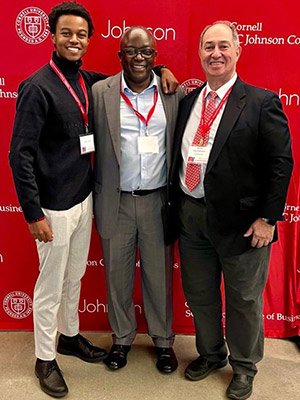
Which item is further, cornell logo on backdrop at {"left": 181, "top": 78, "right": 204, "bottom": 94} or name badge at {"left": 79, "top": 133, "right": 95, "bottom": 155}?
cornell logo on backdrop at {"left": 181, "top": 78, "right": 204, "bottom": 94}

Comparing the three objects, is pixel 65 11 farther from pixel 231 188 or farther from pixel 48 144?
pixel 231 188

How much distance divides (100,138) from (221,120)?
1.98 feet

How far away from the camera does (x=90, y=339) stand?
2.76 metres

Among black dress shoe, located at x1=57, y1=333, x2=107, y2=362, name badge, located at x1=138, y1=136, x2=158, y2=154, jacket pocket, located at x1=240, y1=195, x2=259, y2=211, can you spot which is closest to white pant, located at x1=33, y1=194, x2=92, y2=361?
black dress shoe, located at x1=57, y1=333, x2=107, y2=362

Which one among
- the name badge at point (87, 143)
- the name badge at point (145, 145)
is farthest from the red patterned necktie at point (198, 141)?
the name badge at point (87, 143)

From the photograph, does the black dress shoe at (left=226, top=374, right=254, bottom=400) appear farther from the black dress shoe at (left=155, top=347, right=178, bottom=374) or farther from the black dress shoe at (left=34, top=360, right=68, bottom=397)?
the black dress shoe at (left=34, top=360, right=68, bottom=397)

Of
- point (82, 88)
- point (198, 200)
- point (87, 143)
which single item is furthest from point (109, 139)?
point (198, 200)

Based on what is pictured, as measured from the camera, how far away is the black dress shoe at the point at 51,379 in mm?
2221

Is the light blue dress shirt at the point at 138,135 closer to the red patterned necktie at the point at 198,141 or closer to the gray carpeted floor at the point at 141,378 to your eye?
the red patterned necktie at the point at 198,141

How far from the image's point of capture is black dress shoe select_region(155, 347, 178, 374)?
7.88ft

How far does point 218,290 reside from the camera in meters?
2.28

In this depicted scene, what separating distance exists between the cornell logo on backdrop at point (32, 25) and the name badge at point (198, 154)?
1088 mm

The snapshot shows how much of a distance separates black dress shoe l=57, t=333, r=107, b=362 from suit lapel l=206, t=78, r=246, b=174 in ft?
4.32

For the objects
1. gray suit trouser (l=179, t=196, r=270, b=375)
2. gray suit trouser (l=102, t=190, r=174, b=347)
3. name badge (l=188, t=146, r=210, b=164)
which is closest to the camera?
name badge (l=188, t=146, r=210, b=164)
